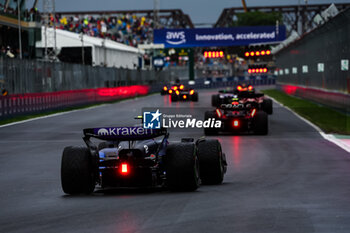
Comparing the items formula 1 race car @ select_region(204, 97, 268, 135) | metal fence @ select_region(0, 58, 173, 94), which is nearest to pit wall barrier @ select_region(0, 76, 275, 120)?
metal fence @ select_region(0, 58, 173, 94)

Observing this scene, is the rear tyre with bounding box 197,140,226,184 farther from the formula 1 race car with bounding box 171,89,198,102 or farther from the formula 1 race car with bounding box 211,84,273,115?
the formula 1 race car with bounding box 171,89,198,102

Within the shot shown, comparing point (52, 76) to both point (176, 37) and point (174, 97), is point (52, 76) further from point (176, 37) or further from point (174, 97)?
point (176, 37)

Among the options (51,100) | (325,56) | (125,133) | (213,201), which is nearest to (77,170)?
(125,133)

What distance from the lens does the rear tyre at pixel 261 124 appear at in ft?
70.5

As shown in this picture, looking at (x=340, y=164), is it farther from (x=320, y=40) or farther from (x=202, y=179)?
(x=320, y=40)

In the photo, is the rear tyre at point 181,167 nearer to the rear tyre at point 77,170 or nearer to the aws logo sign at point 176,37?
the rear tyre at point 77,170

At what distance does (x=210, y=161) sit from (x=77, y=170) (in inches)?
78.9

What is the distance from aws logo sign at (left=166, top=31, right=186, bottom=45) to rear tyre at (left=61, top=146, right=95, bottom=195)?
77.2 m

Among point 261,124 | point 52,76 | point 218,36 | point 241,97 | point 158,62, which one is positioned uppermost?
point 218,36

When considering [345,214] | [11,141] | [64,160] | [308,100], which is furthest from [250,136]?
[308,100]

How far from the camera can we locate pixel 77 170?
9.93 m

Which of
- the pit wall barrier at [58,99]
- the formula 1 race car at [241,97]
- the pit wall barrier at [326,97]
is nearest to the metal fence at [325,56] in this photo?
the pit wall barrier at [326,97]

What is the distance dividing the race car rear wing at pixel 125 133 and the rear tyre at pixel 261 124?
442 inches

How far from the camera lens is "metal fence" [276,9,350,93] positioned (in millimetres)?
34188
